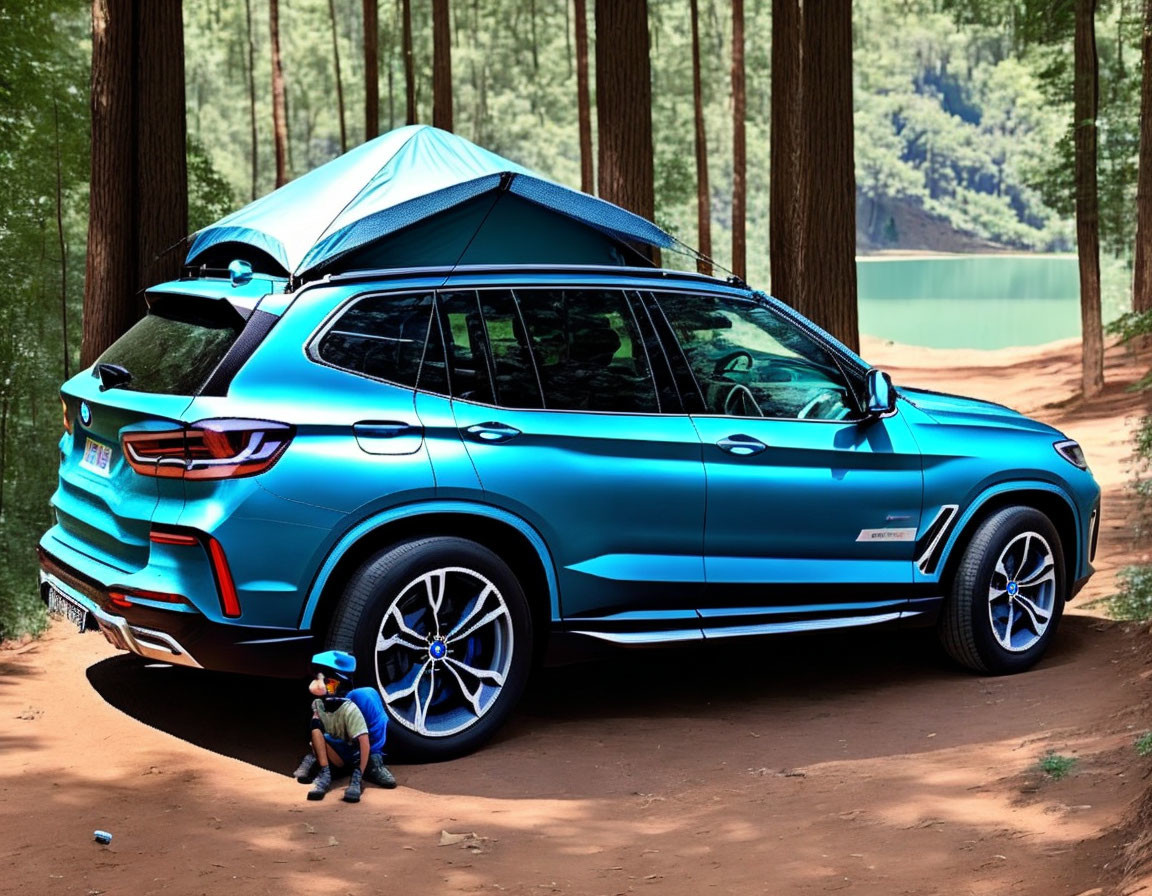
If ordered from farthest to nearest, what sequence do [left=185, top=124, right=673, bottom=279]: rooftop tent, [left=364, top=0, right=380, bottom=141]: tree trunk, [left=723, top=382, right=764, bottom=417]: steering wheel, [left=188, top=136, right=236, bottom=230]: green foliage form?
[left=364, top=0, right=380, bottom=141]: tree trunk → [left=188, top=136, right=236, bottom=230]: green foliage → [left=185, top=124, right=673, bottom=279]: rooftop tent → [left=723, top=382, right=764, bottom=417]: steering wheel

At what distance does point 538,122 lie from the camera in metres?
84.2

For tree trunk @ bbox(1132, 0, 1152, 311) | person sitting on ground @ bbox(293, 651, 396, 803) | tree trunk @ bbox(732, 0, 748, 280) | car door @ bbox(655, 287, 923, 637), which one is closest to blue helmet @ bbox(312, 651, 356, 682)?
person sitting on ground @ bbox(293, 651, 396, 803)

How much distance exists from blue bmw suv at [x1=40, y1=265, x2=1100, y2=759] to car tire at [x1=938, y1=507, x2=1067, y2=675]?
15 millimetres

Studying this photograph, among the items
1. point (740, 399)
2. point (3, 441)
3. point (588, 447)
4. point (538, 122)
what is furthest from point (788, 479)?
point (538, 122)

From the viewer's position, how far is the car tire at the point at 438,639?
5.96 m

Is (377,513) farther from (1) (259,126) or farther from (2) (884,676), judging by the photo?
(1) (259,126)

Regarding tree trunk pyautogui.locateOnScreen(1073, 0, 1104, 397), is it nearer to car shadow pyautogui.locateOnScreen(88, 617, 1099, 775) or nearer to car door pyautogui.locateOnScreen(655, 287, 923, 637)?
car shadow pyautogui.locateOnScreen(88, 617, 1099, 775)

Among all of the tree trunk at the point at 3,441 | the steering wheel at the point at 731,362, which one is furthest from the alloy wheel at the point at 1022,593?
the tree trunk at the point at 3,441

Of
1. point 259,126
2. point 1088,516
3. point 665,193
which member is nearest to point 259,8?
point 259,126

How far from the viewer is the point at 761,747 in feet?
21.7

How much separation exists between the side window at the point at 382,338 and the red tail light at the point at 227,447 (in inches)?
16.9

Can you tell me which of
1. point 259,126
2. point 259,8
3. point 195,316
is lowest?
point 195,316

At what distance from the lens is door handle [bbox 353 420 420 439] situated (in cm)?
597

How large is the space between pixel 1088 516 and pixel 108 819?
5.02m
